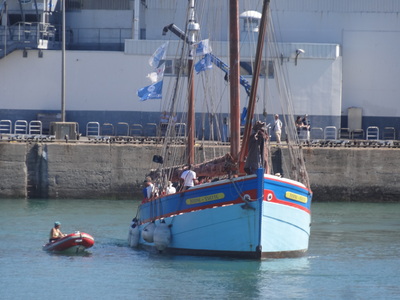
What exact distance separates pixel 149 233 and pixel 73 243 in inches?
85.7

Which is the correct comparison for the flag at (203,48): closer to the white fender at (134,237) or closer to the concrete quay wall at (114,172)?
the white fender at (134,237)

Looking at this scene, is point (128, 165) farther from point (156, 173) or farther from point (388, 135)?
point (388, 135)

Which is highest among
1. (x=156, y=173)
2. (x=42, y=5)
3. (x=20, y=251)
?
(x=42, y=5)

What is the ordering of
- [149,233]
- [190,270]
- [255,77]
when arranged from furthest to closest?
[149,233], [255,77], [190,270]

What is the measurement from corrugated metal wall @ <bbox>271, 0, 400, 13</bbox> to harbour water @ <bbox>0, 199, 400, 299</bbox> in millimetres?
17513

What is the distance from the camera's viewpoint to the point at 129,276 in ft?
86.8

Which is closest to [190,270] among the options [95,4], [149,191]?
[149,191]

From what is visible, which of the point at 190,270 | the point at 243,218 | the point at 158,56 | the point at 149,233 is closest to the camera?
the point at 190,270

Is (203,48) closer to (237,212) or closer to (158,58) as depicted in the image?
(158,58)

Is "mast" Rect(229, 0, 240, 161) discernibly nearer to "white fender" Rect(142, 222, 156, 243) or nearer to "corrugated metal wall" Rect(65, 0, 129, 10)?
"white fender" Rect(142, 222, 156, 243)

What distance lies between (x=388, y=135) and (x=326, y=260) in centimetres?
2237

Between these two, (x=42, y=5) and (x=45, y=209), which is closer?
(x=45, y=209)

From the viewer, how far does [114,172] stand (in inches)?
1674

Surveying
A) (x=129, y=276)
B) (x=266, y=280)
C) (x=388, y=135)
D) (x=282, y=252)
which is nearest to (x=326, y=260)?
(x=282, y=252)
